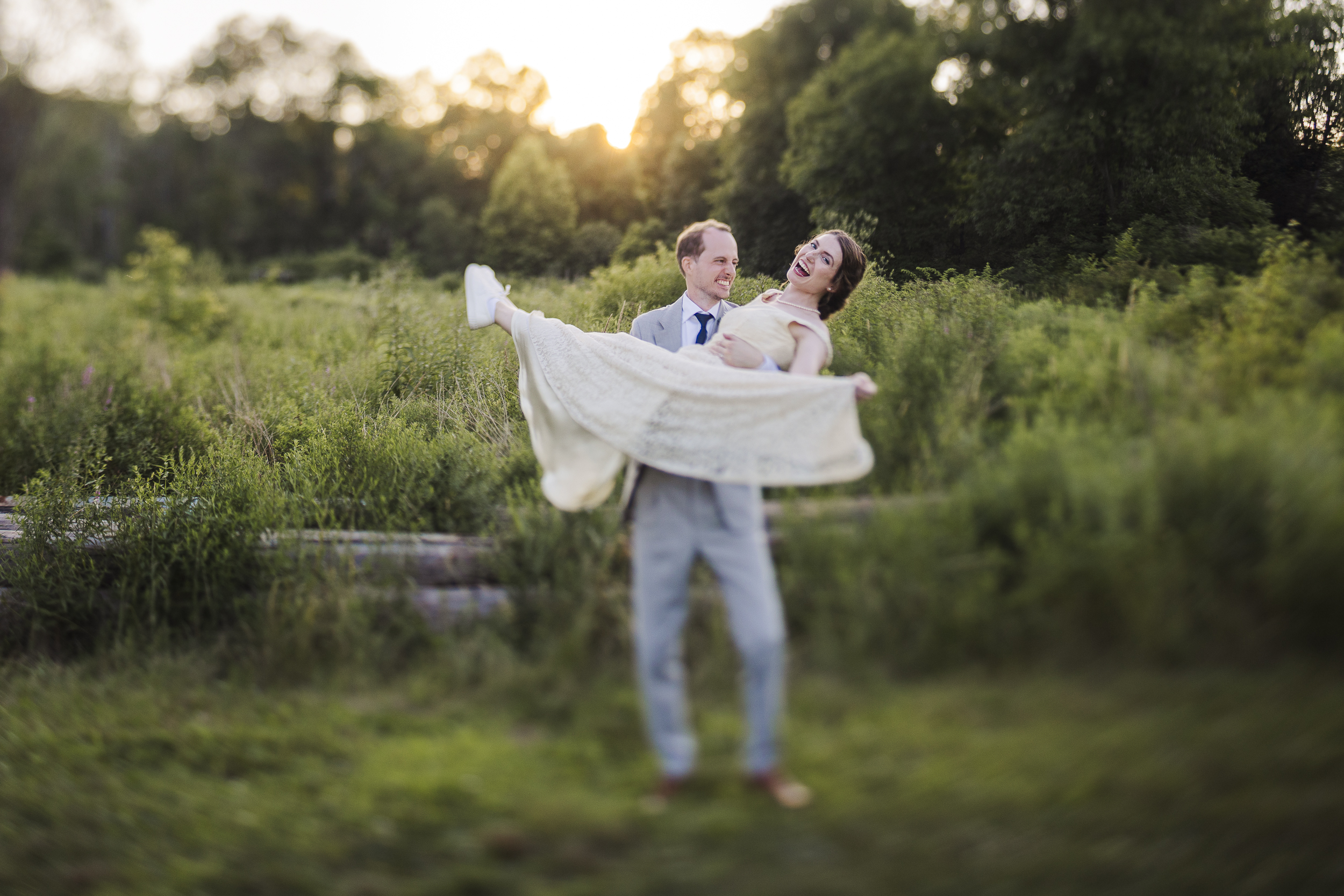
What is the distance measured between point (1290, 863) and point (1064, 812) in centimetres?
79

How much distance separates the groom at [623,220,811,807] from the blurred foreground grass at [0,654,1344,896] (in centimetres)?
8

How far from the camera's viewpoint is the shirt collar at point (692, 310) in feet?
14.6

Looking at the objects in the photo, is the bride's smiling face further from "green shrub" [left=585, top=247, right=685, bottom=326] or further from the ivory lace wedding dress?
"green shrub" [left=585, top=247, right=685, bottom=326]

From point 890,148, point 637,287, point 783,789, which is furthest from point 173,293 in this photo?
point 783,789

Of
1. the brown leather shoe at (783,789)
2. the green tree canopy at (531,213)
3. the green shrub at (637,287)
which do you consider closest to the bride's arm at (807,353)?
the brown leather shoe at (783,789)

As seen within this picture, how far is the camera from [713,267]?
4.37 metres

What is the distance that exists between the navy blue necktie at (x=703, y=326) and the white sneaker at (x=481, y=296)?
3.89ft

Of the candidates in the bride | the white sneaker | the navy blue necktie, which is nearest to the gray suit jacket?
the navy blue necktie

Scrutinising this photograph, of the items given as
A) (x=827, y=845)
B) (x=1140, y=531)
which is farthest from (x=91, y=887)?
(x=1140, y=531)

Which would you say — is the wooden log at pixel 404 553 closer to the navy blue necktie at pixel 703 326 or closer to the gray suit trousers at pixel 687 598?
the gray suit trousers at pixel 687 598

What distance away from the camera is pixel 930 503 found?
10.7 feet

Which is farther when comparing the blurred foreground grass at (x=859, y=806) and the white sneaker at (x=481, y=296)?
the white sneaker at (x=481, y=296)

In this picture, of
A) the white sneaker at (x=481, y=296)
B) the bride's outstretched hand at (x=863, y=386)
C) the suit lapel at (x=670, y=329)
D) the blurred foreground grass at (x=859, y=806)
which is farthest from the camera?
the suit lapel at (x=670, y=329)

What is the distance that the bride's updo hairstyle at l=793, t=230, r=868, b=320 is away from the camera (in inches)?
153
